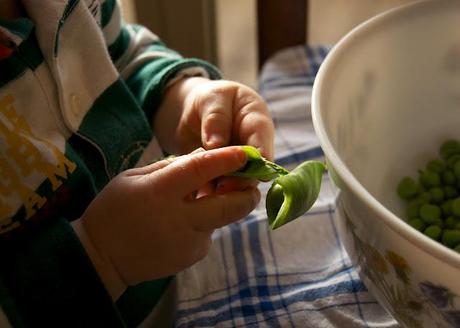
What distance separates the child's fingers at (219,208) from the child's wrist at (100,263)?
3.3 inches

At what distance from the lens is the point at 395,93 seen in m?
0.63

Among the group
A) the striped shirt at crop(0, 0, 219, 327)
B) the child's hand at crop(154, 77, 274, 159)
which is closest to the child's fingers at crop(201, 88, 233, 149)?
the child's hand at crop(154, 77, 274, 159)

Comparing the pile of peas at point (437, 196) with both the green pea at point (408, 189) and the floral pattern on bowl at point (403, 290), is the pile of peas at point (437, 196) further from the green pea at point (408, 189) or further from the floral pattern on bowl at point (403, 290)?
the floral pattern on bowl at point (403, 290)

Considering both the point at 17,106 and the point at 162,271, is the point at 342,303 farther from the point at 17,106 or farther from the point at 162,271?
the point at 17,106

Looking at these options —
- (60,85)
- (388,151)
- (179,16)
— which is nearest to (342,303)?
(388,151)

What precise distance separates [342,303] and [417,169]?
0.21m

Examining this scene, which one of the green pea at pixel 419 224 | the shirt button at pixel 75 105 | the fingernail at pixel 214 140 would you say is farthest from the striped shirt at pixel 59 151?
the green pea at pixel 419 224

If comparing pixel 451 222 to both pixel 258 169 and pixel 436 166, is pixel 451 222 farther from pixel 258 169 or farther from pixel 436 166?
pixel 258 169

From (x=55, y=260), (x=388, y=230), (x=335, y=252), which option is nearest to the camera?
(x=388, y=230)

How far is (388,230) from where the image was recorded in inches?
15.0

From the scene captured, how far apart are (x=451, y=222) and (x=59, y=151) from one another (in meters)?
0.37

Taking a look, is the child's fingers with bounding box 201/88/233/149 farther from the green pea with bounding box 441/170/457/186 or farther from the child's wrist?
the green pea with bounding box 441/170/457/186

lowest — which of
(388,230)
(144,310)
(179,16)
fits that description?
(144,310)

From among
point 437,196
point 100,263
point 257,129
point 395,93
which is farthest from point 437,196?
point 100,263
